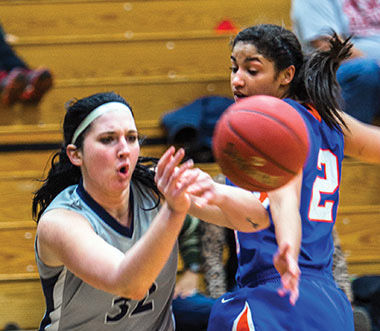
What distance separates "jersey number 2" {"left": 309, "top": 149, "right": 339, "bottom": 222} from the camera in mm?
2014

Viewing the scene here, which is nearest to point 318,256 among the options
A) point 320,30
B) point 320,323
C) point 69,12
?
point 320,323

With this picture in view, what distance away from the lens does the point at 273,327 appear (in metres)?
1.89

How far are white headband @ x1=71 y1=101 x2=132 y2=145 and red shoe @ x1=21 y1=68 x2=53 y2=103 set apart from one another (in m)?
1.74

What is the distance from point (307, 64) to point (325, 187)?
1.39 ft

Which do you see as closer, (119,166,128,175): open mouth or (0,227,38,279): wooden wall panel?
(119,166,128,175): open mouth

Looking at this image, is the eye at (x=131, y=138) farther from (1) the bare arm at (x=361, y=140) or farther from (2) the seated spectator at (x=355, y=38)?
(2) the seated spectator at (x=355, y=38)

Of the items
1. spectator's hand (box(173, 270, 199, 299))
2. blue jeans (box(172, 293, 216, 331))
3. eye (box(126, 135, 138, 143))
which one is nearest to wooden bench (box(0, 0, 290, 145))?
spectator's hand (box(173, 270, 199, 299))

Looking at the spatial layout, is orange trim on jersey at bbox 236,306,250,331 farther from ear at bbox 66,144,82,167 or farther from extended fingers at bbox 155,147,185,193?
ear at bbox 66,144,82,167

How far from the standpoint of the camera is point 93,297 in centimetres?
217

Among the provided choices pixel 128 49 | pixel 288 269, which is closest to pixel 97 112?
pixel 288 269

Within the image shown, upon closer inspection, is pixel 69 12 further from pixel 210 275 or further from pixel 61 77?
pixel 210 275

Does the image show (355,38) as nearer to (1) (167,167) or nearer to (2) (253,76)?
(2) (253,76)

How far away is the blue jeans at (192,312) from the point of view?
2629 millimetres

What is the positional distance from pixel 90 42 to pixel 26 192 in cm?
131
